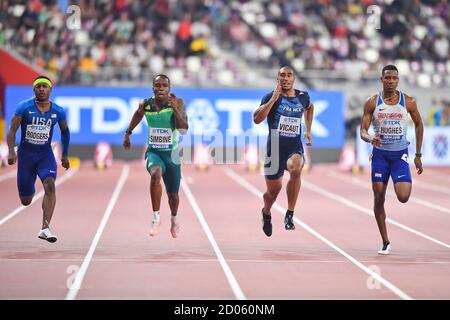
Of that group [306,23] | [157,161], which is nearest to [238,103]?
[306,23]

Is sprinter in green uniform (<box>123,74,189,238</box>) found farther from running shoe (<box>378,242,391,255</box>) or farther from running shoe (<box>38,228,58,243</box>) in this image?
running shoe (<box>378,242,391,255</box>)

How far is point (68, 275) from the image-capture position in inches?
423

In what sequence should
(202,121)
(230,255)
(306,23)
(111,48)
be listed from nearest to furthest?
(230,255) < (202,121) < (111,48) < (306,23)

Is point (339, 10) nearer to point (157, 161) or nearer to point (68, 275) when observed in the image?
point (157, 161)

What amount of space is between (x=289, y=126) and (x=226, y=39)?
67.1 ft

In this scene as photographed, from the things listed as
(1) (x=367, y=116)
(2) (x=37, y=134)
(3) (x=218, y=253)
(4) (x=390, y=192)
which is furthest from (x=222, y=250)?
(4) (x=390, y=192)

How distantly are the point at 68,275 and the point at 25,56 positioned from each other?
835 inches

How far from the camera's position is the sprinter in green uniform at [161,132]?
1298 centimetres

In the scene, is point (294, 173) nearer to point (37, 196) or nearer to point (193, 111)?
point (37, 196)

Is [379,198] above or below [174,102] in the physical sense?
below

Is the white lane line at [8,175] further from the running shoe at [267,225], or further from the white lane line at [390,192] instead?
the running shoe at [267,225]

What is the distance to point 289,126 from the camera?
13.4 metres

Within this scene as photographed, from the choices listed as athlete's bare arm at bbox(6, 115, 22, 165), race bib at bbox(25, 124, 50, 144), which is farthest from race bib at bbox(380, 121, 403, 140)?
athlete's bare arm at bbox(6, 115, 22, 165)

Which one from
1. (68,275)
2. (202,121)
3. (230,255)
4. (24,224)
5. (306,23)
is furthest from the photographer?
(306,23)
